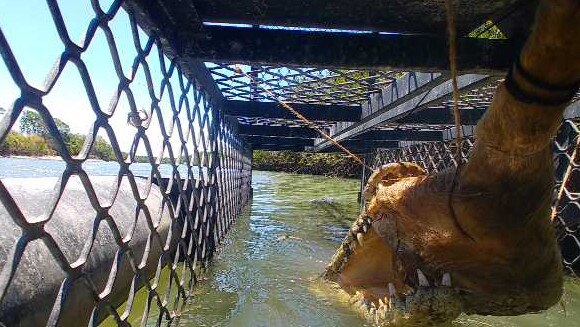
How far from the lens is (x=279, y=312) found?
164 inches

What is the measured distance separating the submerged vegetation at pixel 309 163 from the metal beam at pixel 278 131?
22.7m

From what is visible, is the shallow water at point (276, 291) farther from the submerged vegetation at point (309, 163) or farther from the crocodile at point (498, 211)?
the submerged vegetation at point (309, 163)

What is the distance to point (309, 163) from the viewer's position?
40719 mm

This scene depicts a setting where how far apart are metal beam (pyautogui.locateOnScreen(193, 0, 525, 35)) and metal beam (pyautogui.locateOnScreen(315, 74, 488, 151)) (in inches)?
39.3

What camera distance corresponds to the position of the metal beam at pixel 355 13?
296 cm

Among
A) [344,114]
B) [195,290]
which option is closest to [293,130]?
[344,114]

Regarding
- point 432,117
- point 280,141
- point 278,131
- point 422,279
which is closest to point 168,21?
point 422,279

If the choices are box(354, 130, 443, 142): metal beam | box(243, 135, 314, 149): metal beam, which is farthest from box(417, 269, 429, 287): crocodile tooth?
box(243, 135, 314, 149): metal beam

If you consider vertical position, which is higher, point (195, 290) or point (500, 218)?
point (500, 218)

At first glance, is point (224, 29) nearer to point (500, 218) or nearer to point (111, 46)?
point (111, 46)

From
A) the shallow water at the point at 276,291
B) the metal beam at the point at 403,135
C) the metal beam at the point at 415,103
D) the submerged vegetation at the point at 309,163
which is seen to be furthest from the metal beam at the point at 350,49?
the submerged vegetation at the point at 309,163

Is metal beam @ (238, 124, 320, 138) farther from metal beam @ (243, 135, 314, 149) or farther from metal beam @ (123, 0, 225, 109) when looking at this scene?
metal beam @ (123, 0, 225, 109)

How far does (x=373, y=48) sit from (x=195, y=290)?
2.88m

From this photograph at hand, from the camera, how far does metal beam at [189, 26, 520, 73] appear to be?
3389 mm
